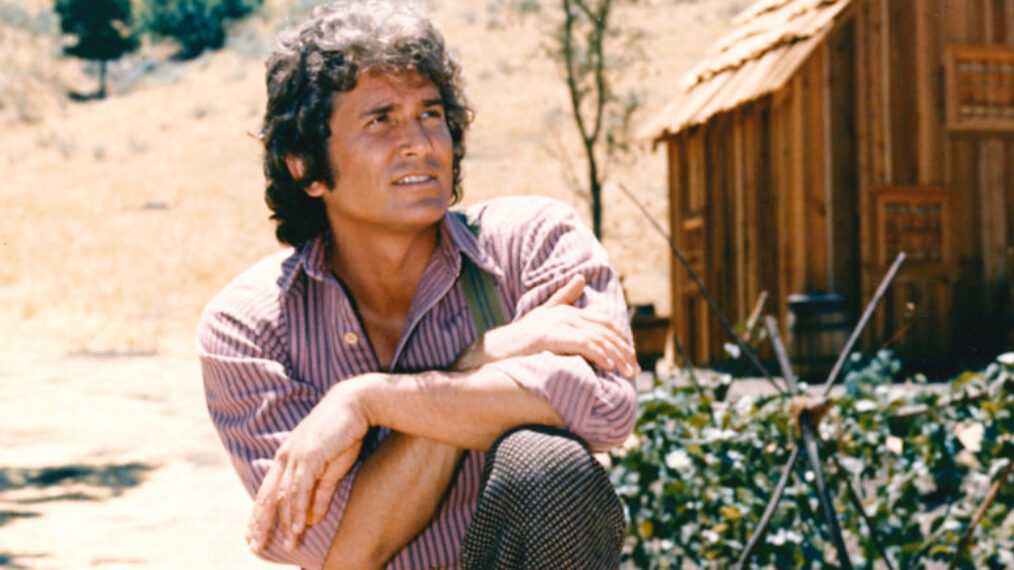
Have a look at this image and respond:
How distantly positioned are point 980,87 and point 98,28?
43808mm

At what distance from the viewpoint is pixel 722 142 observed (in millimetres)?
12539

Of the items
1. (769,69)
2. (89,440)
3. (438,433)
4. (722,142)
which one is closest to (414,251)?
(438,433)

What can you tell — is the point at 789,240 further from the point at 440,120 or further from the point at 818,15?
the point at 440,120

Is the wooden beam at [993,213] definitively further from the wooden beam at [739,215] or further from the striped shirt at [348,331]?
the striped shirt at [348,331]

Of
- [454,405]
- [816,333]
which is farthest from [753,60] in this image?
[454,405]

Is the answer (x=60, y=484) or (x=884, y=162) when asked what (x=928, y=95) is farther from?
(x=60, y=484)

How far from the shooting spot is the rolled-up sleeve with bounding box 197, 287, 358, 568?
265cm

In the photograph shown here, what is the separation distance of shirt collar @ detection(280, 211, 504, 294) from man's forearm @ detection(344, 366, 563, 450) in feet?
1.32

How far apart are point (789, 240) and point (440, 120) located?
8.44 m

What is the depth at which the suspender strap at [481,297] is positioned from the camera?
296cm

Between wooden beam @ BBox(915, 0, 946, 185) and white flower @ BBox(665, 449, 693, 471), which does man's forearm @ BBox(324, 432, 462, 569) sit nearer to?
white flower @ BBox(665, 449, 693, 471)

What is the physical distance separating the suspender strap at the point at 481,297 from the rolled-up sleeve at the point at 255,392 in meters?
0.44

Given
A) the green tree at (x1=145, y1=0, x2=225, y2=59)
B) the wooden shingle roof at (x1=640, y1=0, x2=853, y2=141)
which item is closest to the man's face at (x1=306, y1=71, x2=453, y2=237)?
the wooden shingle roof at (x1=640, y1=0, x2=853, y2=141)

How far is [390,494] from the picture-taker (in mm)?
2611
